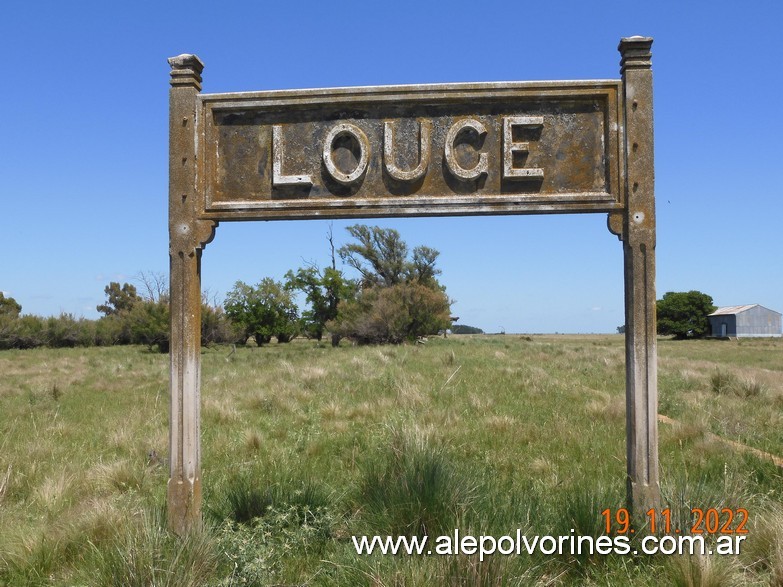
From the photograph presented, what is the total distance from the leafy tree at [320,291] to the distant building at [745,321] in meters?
45.1

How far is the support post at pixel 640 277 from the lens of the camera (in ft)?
13.9

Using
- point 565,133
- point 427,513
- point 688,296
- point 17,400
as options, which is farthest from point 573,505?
point 688,296

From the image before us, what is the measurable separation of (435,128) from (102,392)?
12.2 meters

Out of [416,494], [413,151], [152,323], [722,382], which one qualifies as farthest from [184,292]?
[152,323]

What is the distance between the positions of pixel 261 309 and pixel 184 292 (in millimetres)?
38109

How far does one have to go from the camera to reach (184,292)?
449cm

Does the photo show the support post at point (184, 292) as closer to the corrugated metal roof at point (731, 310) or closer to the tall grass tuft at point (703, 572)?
the tall grass tuft at point (703, 572)

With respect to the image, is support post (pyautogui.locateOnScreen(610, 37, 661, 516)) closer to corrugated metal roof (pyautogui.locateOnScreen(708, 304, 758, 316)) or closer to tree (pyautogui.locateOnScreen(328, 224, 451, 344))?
tree (pyautogui.locateOnScreen(328, 224, 451, 344))

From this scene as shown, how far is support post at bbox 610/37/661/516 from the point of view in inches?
167

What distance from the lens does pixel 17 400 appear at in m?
12.7

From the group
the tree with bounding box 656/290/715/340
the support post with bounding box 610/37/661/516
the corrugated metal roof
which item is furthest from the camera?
the tree with bounding box 656/290/715/340
